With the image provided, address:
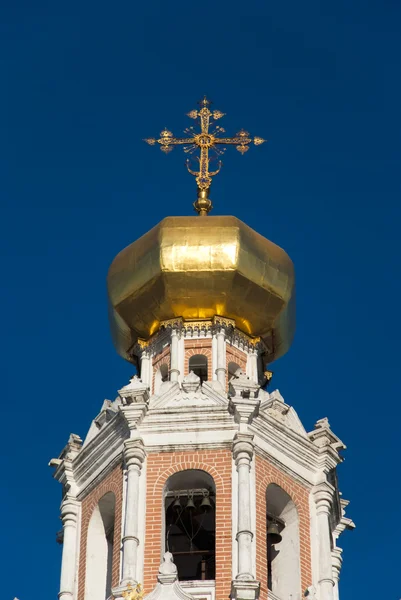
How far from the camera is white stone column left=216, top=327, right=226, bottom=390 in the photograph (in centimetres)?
4497

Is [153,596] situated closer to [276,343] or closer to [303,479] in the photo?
[303,479]

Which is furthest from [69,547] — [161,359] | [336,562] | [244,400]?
[336,562]

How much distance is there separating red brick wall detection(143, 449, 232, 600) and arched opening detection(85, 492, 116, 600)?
114cm

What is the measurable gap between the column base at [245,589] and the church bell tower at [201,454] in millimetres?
18

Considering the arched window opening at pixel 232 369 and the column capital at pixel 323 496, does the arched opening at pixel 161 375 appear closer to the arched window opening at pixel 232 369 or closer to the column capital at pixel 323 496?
the arched window opening at pixel 232 369

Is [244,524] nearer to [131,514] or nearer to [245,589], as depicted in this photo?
[245,589]

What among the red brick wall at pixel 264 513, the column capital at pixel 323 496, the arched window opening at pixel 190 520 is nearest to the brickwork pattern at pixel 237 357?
the red brick wall at pixel 264 513

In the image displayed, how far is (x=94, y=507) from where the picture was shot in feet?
142

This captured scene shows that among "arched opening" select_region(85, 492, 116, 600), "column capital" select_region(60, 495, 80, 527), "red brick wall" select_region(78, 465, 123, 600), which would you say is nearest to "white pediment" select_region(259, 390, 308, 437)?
"red brick wall" select_region(78, 465, 123, 600)

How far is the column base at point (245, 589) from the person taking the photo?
39781 millimetres

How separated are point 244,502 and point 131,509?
6.77ft

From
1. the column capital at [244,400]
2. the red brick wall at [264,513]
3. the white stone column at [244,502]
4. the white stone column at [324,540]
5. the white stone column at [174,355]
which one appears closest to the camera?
the white stone column at [244,502]

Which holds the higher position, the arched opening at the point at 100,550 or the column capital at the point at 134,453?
the column capital at the point at 134,453

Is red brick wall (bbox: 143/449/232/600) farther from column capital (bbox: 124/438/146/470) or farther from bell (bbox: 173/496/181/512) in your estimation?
bell (bbox: 173/496/181/512)
